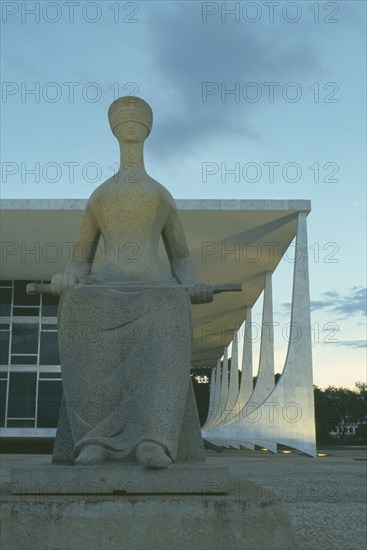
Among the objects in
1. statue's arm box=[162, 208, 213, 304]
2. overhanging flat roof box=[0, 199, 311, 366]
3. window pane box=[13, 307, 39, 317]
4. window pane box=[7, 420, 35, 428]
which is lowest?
window pane box=[7, 420, 35, 428]

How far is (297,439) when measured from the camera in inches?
745

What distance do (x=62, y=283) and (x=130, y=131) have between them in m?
1.29

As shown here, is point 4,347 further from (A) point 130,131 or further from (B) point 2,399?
(A) point 130,131

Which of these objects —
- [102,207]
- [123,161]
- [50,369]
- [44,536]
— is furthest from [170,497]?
[50,369]

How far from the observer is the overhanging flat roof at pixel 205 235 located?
19375 millimetres

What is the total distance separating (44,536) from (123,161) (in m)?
2.76

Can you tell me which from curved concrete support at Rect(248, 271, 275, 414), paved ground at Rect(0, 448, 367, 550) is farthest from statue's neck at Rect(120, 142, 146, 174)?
curved concrete support at Rect(248, 271, 275, 414)

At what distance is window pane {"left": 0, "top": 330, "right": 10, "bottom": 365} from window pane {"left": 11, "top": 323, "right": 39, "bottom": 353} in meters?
0.25

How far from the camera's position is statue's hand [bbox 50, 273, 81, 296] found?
4293mm

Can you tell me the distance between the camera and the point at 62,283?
4.30m

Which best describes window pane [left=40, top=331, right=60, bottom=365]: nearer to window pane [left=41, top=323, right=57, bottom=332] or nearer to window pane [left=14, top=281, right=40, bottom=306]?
window pane [left=41, top=323, right=57, bottom=332]

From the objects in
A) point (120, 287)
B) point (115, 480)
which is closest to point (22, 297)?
point (120, 287)

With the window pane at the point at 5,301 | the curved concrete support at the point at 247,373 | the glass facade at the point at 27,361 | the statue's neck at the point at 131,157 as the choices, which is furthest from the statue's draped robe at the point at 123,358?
the curved concrete support at the point at 247,373

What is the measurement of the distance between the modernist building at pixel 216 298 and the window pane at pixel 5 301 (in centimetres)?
4
